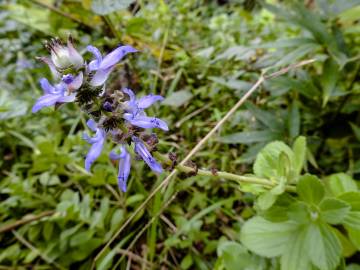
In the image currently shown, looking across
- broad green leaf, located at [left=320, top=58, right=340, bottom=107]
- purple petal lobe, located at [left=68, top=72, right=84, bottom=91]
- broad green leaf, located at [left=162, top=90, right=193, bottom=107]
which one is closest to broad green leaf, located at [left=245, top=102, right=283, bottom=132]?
broad green leaf, located at [left=320, top=58, right=340, bottom=107]

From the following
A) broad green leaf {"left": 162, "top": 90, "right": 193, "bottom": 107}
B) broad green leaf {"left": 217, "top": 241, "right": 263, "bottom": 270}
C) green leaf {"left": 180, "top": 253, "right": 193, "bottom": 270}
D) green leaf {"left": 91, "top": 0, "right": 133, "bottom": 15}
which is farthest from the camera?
broad green leaf {"left": 162, "top": 90, "right": 193, "bottom": 107}

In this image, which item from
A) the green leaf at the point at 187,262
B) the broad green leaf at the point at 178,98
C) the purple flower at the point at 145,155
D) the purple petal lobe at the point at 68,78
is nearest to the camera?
the purple petal lobe at the point at 68,78

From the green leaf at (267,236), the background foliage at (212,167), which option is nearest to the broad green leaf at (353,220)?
the background foliage at (212,167)

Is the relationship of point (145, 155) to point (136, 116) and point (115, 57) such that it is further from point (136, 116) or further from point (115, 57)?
point (115, 57)

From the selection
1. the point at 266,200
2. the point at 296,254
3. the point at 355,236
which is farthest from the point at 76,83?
the point at 355,236

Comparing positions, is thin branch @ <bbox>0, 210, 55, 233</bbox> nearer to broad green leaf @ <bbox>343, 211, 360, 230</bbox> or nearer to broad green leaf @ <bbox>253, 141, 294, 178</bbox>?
broad green leaf @ <bbox>253, 141, 294, 178</bbox>

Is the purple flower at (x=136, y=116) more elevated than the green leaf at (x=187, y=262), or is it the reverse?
the purple flower at (x=136, y=116)

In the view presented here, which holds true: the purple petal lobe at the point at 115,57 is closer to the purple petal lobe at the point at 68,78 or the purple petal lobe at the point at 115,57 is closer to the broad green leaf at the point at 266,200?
the purple petal lobe at the point at 68,78
